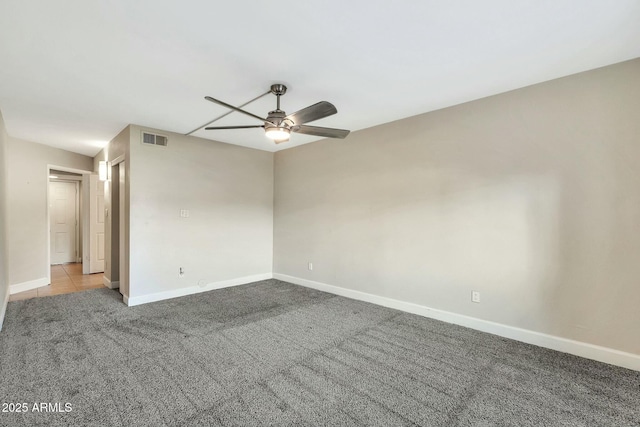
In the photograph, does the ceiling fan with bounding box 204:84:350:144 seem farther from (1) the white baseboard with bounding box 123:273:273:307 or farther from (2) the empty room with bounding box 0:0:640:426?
(1) the white baseboard with bounding box 123:273:273:307

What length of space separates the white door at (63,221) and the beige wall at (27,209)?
2.57 m

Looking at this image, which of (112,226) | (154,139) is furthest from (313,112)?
(112,226)

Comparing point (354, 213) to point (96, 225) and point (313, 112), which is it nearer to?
point (313, 112)

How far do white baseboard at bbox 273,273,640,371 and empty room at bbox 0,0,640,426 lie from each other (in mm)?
18

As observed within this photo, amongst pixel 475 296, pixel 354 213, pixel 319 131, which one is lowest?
pixel 475 296

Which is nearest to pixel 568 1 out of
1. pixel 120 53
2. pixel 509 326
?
pixel 509 326

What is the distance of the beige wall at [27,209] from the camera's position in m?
4.57

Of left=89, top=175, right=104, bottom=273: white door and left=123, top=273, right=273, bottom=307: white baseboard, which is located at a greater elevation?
left=89, top=175, right=104, bottom=273: white door

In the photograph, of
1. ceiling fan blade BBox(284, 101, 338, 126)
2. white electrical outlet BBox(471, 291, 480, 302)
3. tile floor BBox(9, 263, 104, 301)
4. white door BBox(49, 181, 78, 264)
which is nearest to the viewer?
ceiling fan blade BBox(284, 101, 338, 126)

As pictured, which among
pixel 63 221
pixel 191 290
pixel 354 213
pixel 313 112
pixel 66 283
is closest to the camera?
pixel 313 112

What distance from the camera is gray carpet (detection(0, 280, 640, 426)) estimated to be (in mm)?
1819

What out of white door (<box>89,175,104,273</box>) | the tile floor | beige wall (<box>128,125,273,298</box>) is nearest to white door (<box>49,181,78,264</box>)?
the tile floor

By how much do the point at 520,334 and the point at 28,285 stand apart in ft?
23.3

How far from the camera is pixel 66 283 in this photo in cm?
516
